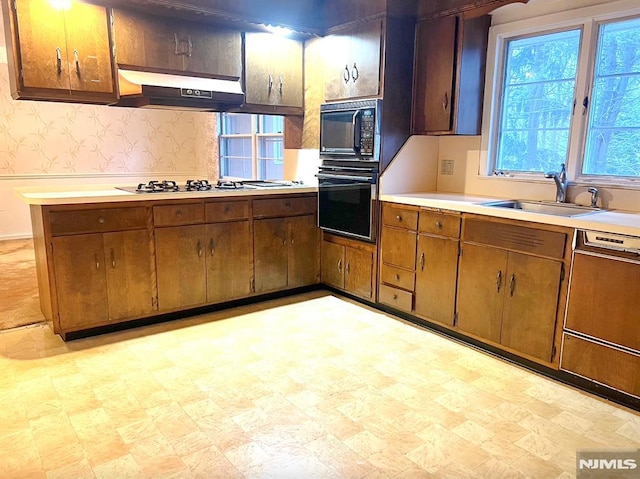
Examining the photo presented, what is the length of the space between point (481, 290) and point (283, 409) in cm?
141

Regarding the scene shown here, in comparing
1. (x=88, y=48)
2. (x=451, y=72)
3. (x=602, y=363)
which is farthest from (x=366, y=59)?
(x=602, y=363)

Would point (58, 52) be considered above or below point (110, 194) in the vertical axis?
above

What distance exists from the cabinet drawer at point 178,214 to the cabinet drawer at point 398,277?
4.56 ft

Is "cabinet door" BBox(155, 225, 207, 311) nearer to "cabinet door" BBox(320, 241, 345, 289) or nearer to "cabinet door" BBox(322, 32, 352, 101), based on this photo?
"cabinet door" BBox(320, 241, 345, 289)

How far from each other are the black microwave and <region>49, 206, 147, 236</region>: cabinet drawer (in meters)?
1.49

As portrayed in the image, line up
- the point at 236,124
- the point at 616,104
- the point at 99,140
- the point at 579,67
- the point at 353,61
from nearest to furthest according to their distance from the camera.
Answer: the point at 616,104
the point at 579,67
the point at 353,61
the point at 236,124
the point at 99,140

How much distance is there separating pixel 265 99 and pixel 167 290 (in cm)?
172

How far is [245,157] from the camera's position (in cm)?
583

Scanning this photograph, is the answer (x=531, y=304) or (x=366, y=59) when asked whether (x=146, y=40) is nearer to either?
(x=366, y=59)

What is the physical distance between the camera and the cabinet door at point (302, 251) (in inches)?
150

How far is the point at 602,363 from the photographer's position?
2.32 meters

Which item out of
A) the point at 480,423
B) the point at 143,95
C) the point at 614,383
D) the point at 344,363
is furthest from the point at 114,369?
the point at 614,383

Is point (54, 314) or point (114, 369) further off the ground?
point (54, 314)

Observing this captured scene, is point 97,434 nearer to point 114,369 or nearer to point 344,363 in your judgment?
point 114,369
